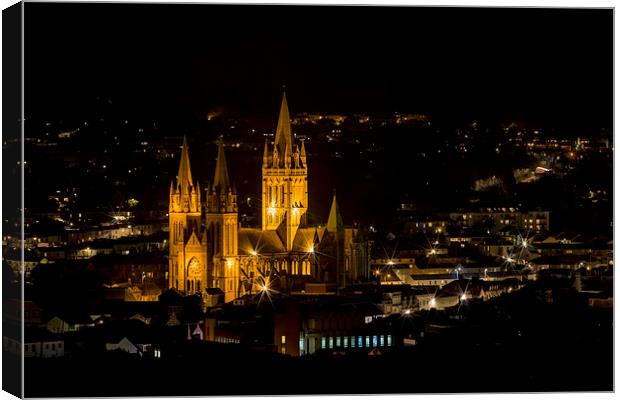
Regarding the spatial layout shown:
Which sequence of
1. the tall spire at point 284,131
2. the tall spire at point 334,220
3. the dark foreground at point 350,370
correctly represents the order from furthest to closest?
the tall spire at point 334,220 < the tall spire at point 284,131 < the dark foreground at point 350,370

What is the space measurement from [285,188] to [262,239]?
0.81 meters

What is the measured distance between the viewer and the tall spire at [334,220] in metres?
25.6

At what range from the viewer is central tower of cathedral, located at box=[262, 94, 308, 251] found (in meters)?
23.5

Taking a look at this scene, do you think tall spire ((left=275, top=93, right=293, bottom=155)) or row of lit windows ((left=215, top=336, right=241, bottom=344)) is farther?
tall spire ((left=275, top=93, right=293, bottom=155))

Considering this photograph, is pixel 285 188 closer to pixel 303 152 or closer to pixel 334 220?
pixel 334 220

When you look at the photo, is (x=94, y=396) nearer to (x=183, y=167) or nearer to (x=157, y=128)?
(x=157, y=128)

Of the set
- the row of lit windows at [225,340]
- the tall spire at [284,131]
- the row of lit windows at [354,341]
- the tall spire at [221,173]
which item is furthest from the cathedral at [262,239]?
the row of lit windows at [225,340]

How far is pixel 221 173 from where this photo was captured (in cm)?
2478

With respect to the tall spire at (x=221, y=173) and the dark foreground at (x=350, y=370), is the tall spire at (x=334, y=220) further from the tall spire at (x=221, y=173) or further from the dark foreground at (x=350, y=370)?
the dark foreground at (x=350, y=370)

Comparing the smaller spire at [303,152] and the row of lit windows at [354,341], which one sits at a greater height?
the smaller spire at [303,152]

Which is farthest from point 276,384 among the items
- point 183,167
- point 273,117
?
point 183,167

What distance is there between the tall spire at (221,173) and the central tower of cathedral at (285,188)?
0.37 m

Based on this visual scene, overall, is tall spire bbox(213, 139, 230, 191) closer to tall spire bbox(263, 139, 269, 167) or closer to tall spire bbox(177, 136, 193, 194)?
tall spire bbox(177, 136, 193, 194)

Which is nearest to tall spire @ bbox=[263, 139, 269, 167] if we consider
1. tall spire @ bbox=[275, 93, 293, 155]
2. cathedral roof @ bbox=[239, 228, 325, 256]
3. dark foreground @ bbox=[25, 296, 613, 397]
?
tall spire @ bbox=[275, 93, 293, 155]
